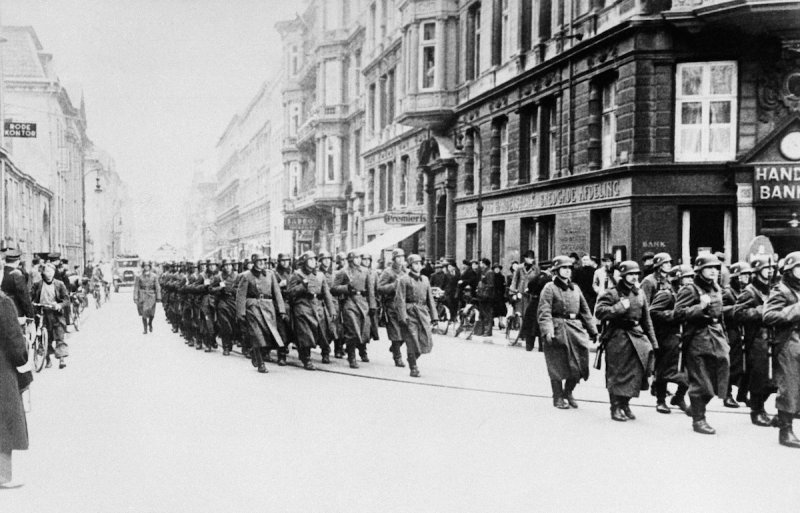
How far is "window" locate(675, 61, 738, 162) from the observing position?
1998 centimetres

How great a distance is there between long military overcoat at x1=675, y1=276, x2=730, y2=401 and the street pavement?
0.52 meters

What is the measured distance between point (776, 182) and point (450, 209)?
1540 centimetres

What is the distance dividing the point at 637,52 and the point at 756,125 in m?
3.19

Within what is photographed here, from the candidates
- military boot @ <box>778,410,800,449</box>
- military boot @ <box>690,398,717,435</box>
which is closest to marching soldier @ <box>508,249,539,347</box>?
military boot @ <box>690,398,717,435</box>

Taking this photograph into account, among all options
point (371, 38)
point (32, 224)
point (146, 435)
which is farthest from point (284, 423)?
point (371, 38)

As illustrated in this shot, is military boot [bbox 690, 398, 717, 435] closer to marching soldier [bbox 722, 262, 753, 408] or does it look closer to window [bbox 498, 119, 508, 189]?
marching soldier [bbox 722, 262, 753, 408]

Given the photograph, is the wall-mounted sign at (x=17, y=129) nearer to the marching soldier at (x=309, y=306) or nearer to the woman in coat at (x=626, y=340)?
the marching soldier at (x=309, y=306)

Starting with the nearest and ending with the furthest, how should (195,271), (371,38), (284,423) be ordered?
1. (284,423)
2. (195,271)
3. (371,38)

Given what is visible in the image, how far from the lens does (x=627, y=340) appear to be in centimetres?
1012

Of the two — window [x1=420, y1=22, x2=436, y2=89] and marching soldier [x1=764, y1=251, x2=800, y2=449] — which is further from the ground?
window [x1=420, y1=22, x2=436, y2=89]

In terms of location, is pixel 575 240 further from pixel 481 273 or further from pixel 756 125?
pixel 756 125

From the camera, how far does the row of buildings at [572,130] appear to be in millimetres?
19453

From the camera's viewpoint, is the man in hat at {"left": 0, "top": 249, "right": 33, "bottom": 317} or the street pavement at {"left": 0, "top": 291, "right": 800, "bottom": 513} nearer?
the street pavement at {"left": 0, "top": 291, "right": 800, "bottom": 513}

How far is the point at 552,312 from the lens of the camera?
1104cm
